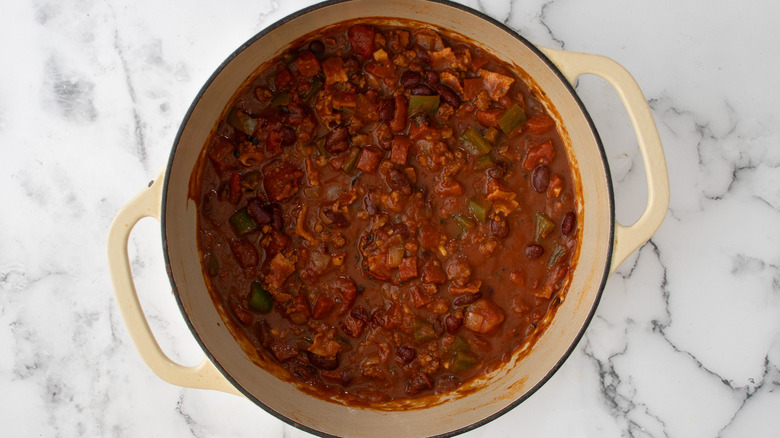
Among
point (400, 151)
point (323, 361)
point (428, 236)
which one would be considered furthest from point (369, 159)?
point (323, 361)

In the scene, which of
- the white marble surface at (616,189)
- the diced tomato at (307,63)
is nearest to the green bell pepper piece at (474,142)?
the white marble surface at (616,189)

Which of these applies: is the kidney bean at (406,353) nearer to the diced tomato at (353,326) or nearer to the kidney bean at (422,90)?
the diced tomato at (353,326)

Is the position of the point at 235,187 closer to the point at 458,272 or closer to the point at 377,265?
the point at 377,265

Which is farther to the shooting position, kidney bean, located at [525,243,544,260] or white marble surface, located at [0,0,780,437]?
white marble surface, located at [0,0,780,437]

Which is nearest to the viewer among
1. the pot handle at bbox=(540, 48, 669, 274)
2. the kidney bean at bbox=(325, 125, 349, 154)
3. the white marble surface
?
the pot handle at bbox=(540, 48, 669, 274)

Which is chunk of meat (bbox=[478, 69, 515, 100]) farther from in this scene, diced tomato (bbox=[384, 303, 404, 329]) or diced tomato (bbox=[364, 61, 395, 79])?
diced tomato (bbox=[384, 303, 404, 329])

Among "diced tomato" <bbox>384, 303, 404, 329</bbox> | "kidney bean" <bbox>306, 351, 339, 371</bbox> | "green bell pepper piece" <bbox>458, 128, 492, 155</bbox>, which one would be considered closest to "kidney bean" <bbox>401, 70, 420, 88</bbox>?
"green bell pepper piece" <bbox>458, 128, 492, 155</bbox>
